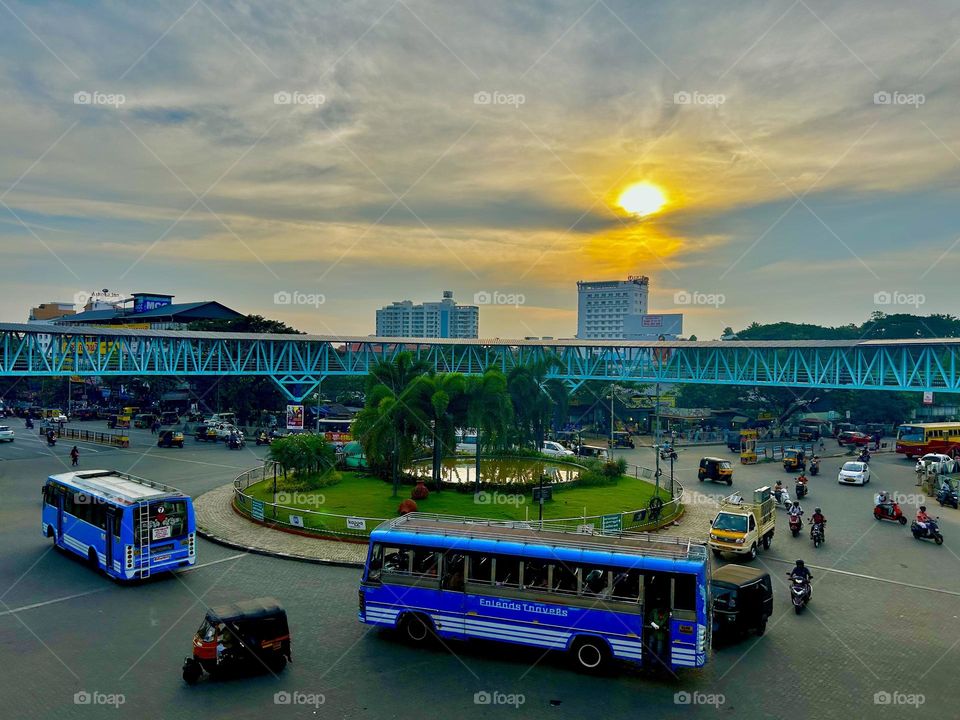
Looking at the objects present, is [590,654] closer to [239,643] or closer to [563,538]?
[563,538]

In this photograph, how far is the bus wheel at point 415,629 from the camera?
14586mm

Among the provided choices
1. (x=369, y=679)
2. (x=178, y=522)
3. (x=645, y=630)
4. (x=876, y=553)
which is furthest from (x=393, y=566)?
(x=876, y=553)

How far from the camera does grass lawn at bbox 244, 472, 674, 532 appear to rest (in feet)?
85.1

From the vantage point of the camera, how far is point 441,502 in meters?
28.2

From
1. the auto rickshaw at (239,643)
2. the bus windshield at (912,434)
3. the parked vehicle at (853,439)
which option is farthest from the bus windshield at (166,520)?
the parked vehicle at (853,439)

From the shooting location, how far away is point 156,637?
14.9 m

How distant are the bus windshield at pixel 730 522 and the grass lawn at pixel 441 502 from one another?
3.44 metres

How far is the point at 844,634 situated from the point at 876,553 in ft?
29.1

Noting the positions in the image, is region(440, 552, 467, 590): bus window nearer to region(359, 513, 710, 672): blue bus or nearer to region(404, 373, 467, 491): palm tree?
region(359, 513, 710, 672): blue bus

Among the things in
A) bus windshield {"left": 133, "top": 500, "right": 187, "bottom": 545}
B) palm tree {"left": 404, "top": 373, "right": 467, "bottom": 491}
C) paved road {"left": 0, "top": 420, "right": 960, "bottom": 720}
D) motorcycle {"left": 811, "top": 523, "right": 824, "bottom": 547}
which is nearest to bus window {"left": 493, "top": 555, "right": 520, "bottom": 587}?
paved road {"left": 0, "top": 420, "right": 960, "bottom": 720}

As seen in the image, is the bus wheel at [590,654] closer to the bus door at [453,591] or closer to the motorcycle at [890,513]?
the bus door at [453,591]

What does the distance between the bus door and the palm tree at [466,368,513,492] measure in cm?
1552

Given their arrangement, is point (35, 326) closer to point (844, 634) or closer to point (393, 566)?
point (393, 566)

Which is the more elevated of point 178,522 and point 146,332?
point 146,332
